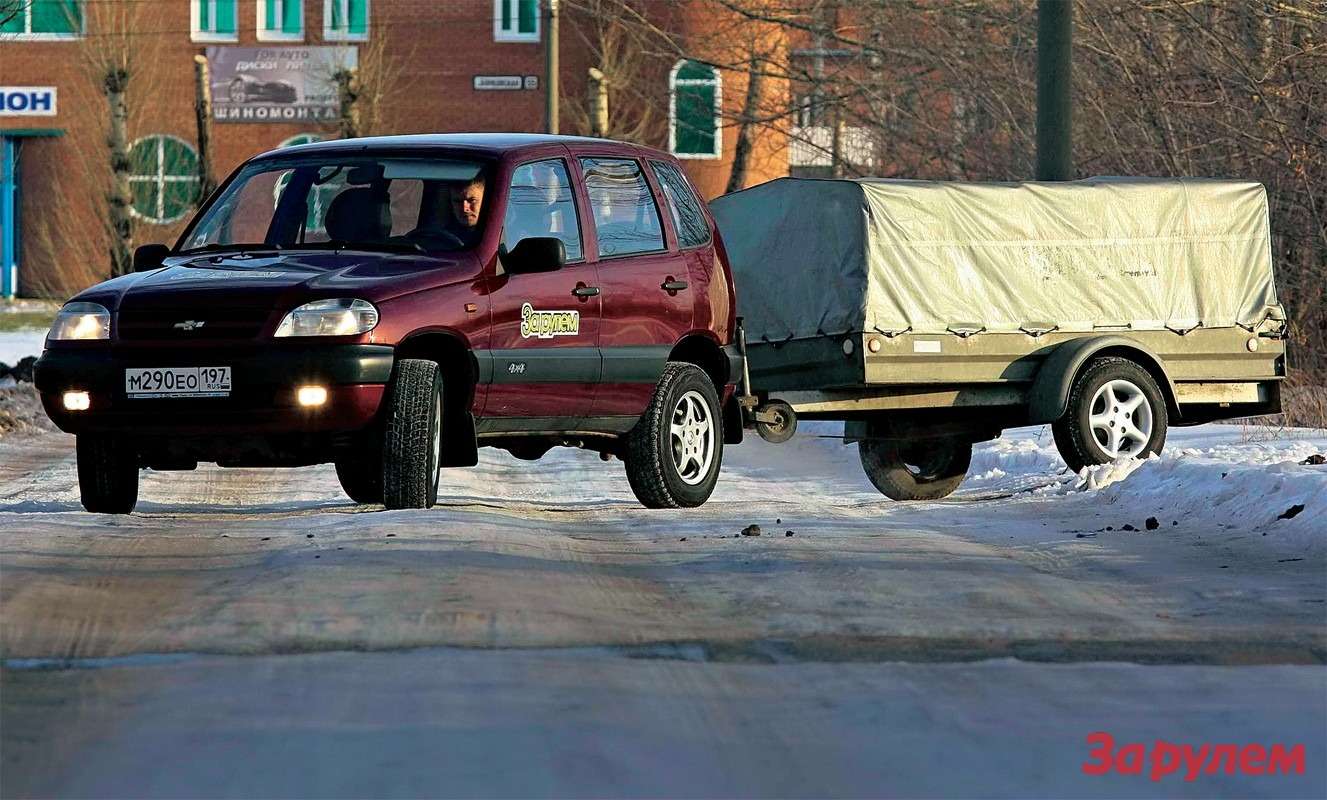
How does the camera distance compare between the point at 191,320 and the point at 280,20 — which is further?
the point at 280,20

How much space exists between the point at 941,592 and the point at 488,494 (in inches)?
231

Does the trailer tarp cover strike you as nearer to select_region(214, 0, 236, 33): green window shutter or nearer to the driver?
the driver

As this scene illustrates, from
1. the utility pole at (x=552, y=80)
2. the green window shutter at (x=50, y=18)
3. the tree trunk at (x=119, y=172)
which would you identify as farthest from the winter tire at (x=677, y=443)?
the green window shutter at (x=50, y=18)

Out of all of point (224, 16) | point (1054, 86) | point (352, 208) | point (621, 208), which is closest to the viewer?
point (352, 208)

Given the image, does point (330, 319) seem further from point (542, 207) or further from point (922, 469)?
point (922, 469)

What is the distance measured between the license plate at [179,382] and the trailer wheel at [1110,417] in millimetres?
5321

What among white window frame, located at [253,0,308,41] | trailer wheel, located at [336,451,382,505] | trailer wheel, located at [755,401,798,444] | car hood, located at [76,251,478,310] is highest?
white window frame, located at [253,0,308,41]

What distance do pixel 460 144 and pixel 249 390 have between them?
2.00 metres

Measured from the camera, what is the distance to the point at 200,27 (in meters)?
51.7

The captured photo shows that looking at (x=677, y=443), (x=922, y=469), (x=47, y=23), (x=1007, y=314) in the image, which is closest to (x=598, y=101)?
(x=47, y=23)

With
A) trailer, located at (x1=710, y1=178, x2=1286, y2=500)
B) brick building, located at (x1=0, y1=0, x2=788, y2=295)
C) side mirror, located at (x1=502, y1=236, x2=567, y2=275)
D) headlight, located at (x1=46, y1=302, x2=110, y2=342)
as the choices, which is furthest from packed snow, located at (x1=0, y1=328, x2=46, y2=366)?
side mirror, located at (x1=502, y1=236, x2=567, y2=275)

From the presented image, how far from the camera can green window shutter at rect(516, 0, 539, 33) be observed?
5147 centimetres

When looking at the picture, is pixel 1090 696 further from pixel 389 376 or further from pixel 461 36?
pixel 461 36

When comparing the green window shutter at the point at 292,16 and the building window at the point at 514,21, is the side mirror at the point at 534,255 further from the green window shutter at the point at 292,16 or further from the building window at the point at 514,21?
the green window shutter at the point at 292,16
